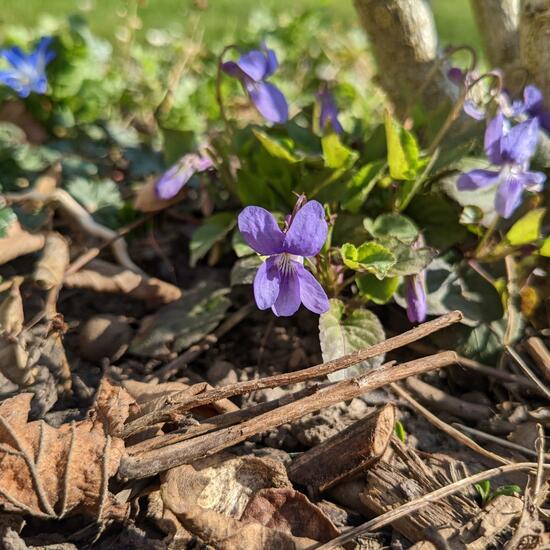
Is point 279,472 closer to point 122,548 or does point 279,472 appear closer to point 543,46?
→ point 122,548

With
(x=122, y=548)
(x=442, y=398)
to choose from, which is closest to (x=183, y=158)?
(x=442, y=398)

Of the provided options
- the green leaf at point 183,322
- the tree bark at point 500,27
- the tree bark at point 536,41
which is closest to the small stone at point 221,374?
the green leaf at point 183,322

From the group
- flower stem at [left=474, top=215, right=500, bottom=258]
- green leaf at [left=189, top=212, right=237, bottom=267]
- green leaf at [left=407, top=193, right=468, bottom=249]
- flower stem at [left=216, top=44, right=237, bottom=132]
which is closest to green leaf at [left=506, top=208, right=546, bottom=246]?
flower stem at [left=474, top=215, right=500, bottom=258]

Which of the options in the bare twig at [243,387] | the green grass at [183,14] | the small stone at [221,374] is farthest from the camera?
the green grass at [183,14]

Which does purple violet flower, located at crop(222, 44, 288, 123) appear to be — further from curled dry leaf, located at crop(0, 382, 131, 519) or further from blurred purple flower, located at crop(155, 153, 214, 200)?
curled dry leaf, located at crop(0, 382, 131, 519)

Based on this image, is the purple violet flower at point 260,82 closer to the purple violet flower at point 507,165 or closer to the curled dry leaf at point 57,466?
the purple violet flower at point 507,165

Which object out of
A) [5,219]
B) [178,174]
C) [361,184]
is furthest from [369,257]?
[5,219]

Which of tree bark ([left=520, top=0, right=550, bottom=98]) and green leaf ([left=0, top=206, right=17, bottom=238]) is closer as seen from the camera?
green leaf ([left=0, top=206, right=17, bottom=238])
